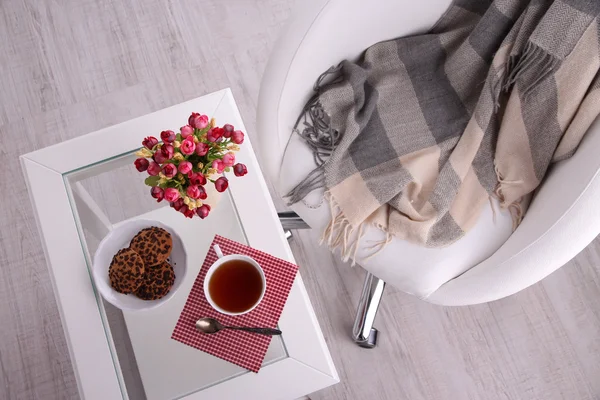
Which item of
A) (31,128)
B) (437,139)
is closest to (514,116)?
(437,139)

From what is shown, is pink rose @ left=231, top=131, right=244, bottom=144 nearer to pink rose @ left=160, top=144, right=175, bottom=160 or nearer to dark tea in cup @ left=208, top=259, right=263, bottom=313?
pink rose @ left=160, top=144, right=175, bottom=160

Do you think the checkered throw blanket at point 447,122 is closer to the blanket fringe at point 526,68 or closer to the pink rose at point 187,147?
the blanket fringe at point 526,68

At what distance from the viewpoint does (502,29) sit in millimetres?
964

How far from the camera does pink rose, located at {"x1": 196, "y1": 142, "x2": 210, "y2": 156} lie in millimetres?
753

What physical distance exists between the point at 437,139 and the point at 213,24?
848 millimetres

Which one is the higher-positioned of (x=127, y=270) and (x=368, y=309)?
(x=127, y=270)

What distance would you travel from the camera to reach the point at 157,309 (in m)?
0.90

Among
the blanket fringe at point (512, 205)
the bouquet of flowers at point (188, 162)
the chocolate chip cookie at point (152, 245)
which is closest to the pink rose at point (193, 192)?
the bouquet of flowers at point (188, 162)

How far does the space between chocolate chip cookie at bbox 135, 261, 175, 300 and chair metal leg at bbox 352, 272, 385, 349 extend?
57 centimetres

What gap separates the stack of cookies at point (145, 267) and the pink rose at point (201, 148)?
0.16m

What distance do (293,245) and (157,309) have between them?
0.54m

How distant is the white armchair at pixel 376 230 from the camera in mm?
850

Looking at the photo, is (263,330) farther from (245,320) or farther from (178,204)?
(178,204)

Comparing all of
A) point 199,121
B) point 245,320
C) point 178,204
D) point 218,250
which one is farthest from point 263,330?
point 199,121
